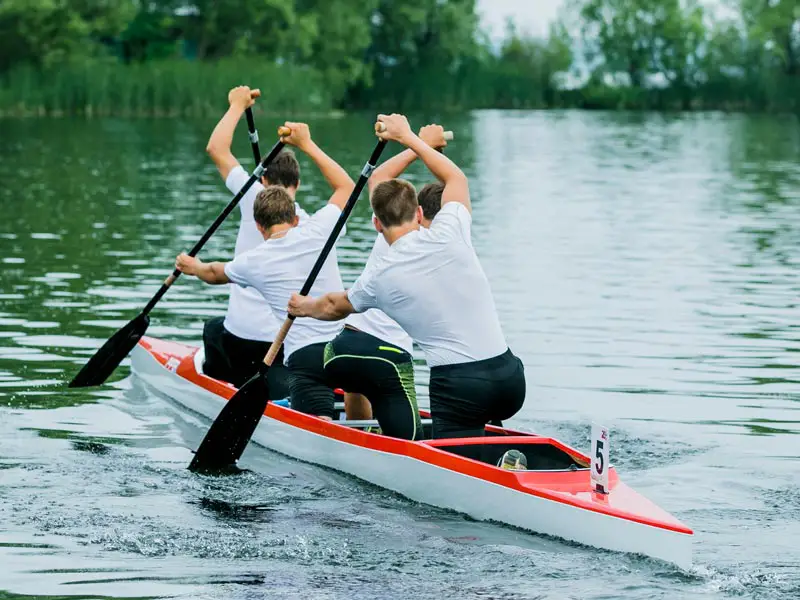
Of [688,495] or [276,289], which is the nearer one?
[688,495]

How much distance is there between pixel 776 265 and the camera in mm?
20828

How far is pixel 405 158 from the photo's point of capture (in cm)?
1094

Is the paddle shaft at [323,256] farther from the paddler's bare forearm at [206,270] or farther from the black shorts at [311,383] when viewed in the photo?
the paddler's bare forearm at [206,270]

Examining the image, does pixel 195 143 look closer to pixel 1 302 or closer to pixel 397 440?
pixel 1 302

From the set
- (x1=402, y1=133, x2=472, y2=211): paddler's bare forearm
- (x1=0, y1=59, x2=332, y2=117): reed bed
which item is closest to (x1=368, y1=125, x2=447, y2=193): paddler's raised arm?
(x1=402, y1=133, x2=472, y2=211): paddler's bare forearm

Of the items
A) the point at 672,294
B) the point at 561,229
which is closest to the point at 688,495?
the point at 672,294

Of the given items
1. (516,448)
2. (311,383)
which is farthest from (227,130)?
(516,448)

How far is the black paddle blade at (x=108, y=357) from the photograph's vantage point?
43.0ft

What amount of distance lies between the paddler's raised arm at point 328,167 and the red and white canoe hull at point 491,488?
4.97ft

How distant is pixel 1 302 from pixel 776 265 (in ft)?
32.6

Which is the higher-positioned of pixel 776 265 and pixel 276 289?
pixel 276 289

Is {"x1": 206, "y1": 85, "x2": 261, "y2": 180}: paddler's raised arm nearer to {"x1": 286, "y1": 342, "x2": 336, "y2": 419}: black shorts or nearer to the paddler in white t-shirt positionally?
the paddler in white t-shirt

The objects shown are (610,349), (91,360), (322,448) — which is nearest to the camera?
(322,448)

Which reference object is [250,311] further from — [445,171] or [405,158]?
[445,171]
